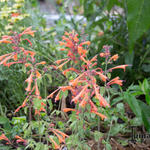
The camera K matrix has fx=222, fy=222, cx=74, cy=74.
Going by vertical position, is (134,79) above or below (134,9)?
below

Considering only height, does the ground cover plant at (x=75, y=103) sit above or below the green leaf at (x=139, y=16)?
below

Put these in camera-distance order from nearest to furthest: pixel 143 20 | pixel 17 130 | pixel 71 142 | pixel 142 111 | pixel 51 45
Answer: pixel 143 20 < pixel 71 142 < pixel 142 111 < pixel 17 130 < pixel 51 45

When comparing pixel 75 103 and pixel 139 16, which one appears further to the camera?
pixel 75 103

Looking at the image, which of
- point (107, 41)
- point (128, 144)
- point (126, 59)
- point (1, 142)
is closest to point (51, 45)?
point (107, 41)

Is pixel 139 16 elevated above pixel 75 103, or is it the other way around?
pixel 139 16

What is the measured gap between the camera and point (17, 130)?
1258 mm

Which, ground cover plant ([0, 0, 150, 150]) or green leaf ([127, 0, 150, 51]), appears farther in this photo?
ground cover plant ([0, 0, 150, 150])

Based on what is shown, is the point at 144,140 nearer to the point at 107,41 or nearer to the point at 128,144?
the point at 128,144

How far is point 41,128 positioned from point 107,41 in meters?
0.99

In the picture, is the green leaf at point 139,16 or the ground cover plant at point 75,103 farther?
the ground cover plant at point 75,103

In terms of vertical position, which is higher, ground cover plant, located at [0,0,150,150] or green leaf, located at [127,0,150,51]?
green leaf, located at [127,0,150,51]

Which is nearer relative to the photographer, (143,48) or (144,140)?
(144,140)

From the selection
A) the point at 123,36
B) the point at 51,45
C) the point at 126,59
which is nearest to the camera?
the point at 126,59

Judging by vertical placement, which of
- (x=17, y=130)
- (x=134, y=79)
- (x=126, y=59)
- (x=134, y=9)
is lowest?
(x=17, y=130)
